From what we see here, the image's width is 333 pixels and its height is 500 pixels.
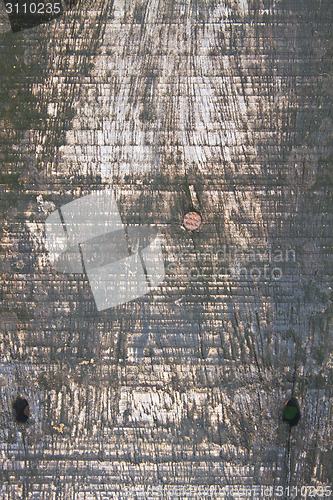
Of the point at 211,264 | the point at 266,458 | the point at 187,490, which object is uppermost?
the point at 211,264

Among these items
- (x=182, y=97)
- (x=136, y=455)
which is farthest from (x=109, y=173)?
(x=136, y=455)

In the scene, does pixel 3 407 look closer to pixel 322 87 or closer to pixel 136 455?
pixel 136 455

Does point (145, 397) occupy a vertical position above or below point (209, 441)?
above

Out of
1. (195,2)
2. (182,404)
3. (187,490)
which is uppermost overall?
(195,2)

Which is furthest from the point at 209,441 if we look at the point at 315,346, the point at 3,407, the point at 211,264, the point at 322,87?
the point at 322,87

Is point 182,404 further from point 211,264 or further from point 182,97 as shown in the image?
point 182,97

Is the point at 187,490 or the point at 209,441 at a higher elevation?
the point at 209,441
